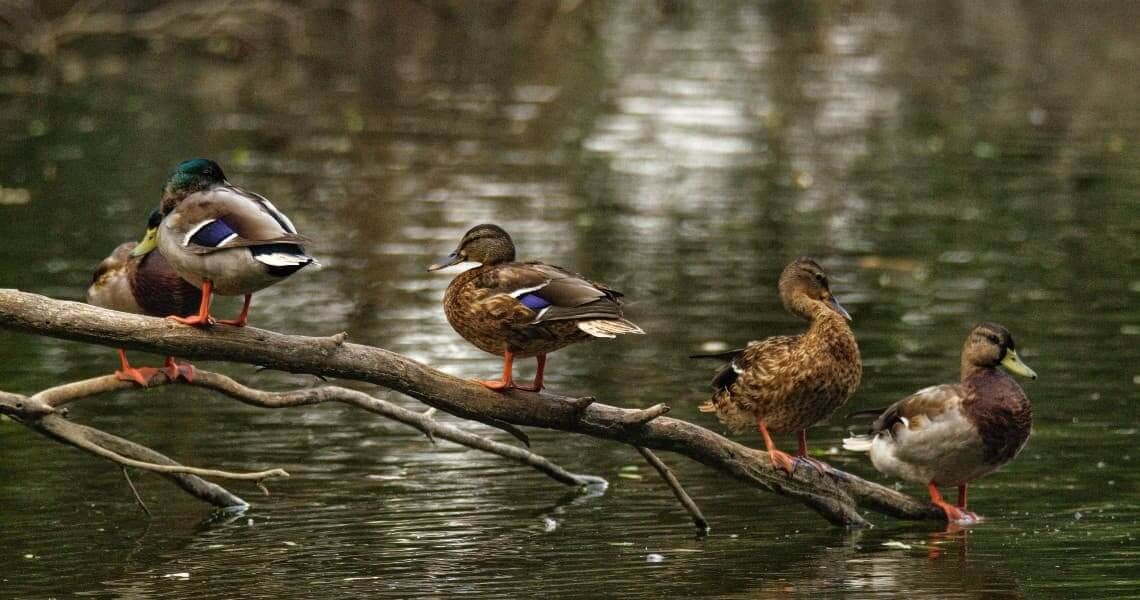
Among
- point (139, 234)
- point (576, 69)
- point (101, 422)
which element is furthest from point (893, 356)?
point (576, 69)

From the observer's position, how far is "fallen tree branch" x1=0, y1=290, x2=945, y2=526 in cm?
777

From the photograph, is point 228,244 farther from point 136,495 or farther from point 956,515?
point 956,515

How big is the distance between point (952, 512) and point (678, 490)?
4.23 ft

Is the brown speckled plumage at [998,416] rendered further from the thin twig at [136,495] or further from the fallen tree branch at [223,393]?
the thin twig at [136,495]

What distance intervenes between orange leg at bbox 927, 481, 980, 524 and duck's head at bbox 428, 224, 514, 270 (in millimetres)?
2335

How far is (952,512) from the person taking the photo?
927cm

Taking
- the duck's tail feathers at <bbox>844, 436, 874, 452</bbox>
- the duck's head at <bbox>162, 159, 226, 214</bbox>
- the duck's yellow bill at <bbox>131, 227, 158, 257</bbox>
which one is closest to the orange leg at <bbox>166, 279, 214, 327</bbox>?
the duck's head at <bbox>162, 159, 226, 214</bbox>

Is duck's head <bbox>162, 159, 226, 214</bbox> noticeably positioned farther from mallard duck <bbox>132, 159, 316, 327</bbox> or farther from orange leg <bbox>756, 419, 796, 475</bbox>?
orange leg <bbox>756, 419, 796, 475</bbox>

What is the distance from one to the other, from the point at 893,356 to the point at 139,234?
768cm

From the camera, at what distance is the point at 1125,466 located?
34.2 feet

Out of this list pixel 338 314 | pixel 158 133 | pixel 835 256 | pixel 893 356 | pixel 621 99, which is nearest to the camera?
pixel 893 356

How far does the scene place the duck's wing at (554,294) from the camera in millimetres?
7996

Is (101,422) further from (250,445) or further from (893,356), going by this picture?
(893,356)

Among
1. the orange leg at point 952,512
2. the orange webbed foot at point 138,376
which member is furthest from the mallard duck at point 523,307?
the orange leg at point 952,512
